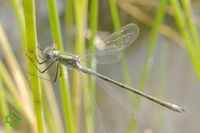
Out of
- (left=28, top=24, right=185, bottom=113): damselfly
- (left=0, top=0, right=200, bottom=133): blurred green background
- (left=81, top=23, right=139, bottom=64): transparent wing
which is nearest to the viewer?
(left=28, top=24, right=185, bottom=113): damselfly

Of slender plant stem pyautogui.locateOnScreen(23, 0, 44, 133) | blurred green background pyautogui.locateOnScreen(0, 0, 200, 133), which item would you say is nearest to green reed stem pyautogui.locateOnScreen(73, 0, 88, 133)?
blurred green background pyautogui.locateOnScreen(0, 0, 200, 133)

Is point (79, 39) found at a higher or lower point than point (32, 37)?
higher

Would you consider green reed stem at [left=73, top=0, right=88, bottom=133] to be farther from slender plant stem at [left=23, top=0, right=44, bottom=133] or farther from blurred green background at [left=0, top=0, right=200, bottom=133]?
slender plant stem at [left=23, top=0, right=44, bottom=133]

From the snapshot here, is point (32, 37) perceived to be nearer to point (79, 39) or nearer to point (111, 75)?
point (79, 39)

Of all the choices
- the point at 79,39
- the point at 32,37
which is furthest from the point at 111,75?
the point at 32,37

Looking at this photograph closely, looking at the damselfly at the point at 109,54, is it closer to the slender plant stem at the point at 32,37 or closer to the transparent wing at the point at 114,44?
the transparent wing at the point at 114,44

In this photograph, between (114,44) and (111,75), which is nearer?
(114,44)

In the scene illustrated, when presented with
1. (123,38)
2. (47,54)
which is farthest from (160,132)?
(47,54)
